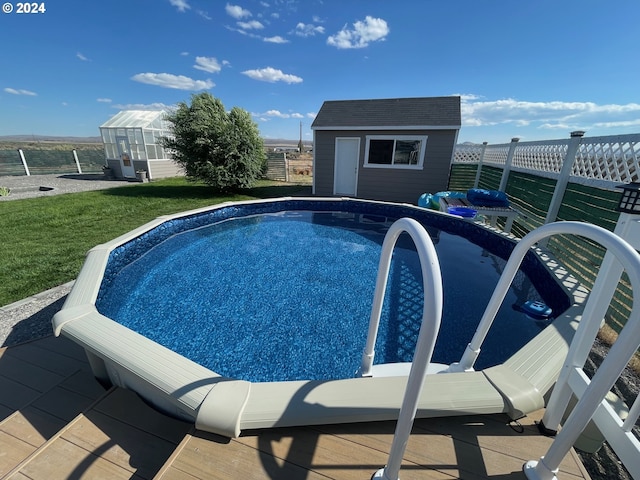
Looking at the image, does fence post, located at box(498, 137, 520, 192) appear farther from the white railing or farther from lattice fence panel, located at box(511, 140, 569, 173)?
the white railing

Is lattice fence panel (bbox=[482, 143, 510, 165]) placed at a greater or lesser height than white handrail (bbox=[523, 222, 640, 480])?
greater

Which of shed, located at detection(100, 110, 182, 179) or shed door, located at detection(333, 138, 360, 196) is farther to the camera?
shed, located at detection(100, 110, 182, 179)

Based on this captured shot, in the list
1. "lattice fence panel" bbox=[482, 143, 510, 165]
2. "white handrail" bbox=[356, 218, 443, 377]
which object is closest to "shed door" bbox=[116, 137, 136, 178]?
"lattice fence panel" bbox=[482, 143, 510, 165]

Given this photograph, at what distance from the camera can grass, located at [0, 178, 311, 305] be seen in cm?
442

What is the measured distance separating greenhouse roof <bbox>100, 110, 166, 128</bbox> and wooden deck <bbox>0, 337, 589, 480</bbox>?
56.0 feet

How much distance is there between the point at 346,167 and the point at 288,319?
350 inches

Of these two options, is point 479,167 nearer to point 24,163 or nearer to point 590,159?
point 590,159

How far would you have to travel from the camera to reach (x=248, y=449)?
1522 millimetres

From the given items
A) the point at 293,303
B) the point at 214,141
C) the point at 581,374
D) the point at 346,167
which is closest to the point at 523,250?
the point at 581,374

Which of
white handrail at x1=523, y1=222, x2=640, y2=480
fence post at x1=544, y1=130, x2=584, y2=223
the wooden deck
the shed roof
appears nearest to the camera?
white handrail at x1=523, y1=222, x2=640, y2=480

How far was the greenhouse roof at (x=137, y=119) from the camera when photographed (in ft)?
49.3

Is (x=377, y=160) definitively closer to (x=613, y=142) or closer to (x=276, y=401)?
(x=613, y=142)

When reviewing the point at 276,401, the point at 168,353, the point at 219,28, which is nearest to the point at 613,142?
the point at 276,401

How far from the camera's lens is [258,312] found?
159 inches
